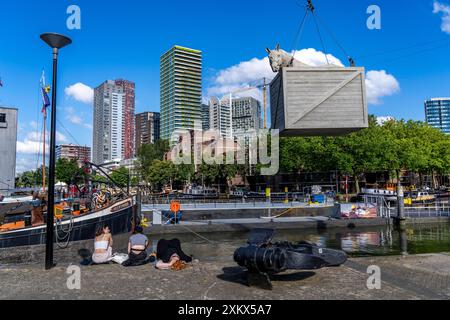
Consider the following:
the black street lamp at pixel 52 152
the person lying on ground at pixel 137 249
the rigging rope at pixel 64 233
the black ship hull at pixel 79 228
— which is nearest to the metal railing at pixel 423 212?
the black ship hull at pixel 79 228

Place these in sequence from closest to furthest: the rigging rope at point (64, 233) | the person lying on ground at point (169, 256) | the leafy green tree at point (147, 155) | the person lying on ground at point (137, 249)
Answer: the person lying on ground at point (169, 256), the person lying on ground at point (137, 249), the rigging rope at point (64, 233), the leafy green tree at point (147, 155)

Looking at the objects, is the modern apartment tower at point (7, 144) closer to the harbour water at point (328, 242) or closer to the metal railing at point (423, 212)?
the harbour water at point (328, 242)

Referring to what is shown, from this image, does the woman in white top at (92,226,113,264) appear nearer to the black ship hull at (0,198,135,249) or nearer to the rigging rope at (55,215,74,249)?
the black ship hull at (0,198,135,249)

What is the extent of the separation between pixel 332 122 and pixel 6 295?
37.8 ft

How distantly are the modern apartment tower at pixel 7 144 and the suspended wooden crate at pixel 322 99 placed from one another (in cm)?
5548

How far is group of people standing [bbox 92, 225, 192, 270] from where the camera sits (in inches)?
404

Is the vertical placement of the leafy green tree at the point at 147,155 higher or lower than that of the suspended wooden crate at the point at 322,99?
higher

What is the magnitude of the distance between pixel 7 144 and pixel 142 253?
2188 inches

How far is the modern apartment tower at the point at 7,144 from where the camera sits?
56.0 meters

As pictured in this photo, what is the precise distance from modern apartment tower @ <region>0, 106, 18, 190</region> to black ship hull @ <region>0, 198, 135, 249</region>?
142 ft

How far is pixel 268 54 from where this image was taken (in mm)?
14547

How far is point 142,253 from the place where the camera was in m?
11.1

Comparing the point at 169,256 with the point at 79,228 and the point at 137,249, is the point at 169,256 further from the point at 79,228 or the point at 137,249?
the point at 79,228

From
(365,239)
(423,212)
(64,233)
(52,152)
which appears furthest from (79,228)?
(423,212)
